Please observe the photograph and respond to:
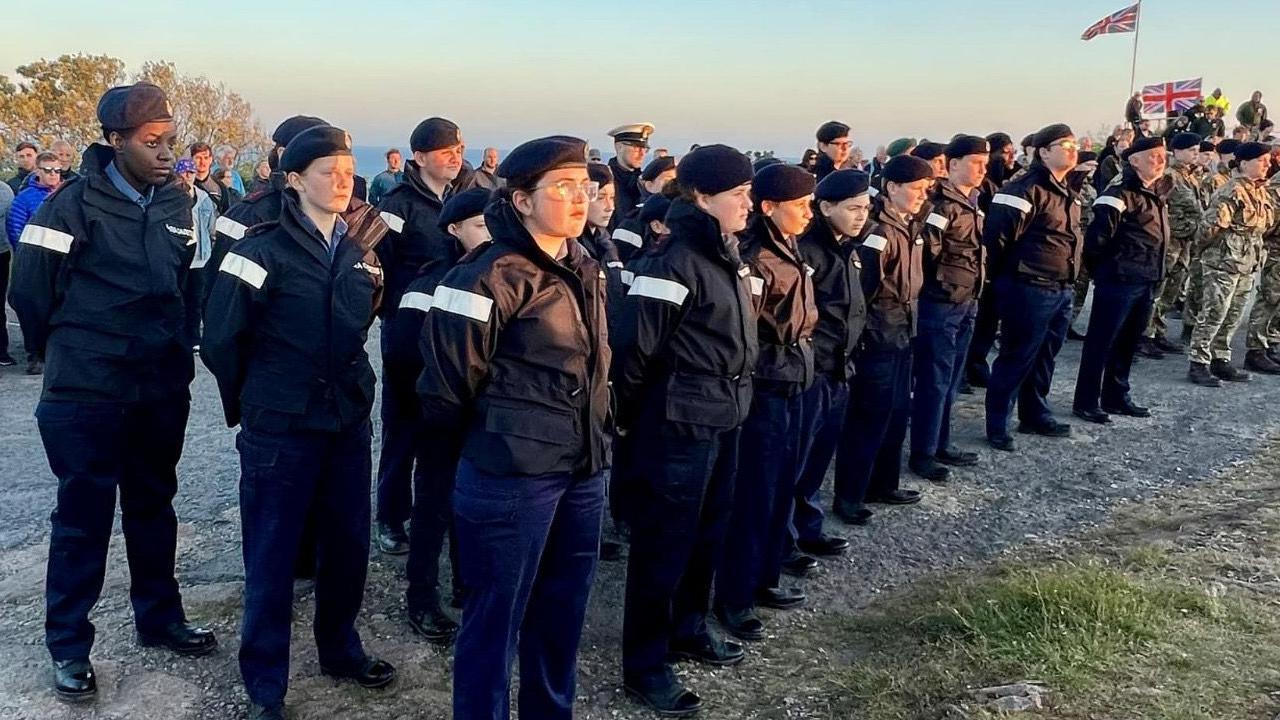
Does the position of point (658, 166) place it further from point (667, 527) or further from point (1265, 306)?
point (1265, 306)

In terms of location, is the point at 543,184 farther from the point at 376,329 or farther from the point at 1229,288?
the point at 376,329

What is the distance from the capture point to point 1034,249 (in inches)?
257

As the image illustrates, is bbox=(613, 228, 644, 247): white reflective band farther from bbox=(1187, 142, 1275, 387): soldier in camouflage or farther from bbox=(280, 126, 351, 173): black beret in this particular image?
bbox=(1187, 142, 1275, 387): soldier in camouflage

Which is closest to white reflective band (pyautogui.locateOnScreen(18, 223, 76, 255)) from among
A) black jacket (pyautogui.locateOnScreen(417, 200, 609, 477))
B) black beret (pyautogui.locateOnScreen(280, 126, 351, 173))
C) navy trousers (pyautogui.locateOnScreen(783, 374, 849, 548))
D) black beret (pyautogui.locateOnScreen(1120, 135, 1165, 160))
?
black beret (pyautogui.locateOnScreen(280, 126, 351, 173))

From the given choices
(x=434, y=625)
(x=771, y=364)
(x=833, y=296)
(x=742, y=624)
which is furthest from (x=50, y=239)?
(x=833, y=296)

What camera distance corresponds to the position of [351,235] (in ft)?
10.9

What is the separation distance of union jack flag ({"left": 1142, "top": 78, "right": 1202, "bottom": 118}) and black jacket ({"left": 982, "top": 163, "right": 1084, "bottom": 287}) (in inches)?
546

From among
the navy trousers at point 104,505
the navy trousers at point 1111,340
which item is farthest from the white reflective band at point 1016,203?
the navy trousers at point 104,505

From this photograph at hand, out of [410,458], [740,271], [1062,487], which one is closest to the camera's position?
[740,271]

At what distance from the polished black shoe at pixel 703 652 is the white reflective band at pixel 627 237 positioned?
3.29 metres

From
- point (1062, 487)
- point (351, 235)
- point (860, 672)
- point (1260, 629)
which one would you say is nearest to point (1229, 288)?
point (1062, 487)

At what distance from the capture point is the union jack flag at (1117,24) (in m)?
18.7

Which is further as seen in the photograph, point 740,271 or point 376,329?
point 376,329

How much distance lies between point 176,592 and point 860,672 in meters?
2.81
